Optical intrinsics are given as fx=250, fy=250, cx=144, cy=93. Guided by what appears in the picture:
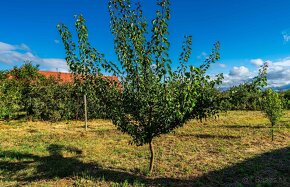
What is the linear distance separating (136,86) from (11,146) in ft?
27.2

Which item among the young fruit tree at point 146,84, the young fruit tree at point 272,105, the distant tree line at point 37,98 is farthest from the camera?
the distant tree line at point 37,98

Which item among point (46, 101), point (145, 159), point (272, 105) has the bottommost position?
point (145, 159)

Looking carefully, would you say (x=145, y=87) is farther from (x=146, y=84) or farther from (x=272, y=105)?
(x=272, y=105)

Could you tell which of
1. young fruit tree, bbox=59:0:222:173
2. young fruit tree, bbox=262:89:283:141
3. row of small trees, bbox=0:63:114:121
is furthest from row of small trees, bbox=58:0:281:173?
row of small trees, bbox=0:63:114:121

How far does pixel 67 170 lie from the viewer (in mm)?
8164

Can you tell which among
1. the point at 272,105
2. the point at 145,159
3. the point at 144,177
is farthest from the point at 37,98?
the point at 272,105

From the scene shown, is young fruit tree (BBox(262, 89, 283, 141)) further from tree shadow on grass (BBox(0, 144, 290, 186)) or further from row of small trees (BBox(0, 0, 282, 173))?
row of small trees (BBox(0, 0, 282, 173))

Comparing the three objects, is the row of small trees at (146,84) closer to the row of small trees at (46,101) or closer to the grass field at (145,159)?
→ the grass field at (145,159)

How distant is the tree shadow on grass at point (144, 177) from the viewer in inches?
276

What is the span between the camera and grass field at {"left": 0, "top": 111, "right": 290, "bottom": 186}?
23.5 feet

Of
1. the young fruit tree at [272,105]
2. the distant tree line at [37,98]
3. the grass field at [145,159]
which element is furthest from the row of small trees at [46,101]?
the young fruit tree at [272,105]

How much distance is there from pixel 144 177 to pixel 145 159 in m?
1.84

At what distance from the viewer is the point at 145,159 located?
9234 mm

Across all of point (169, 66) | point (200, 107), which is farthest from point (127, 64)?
point (200, 107)
